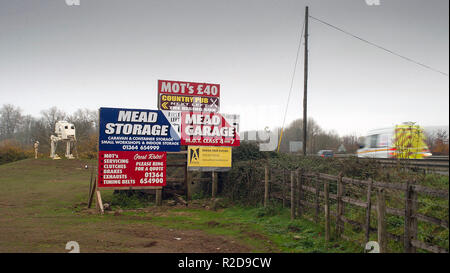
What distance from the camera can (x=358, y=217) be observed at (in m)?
8.38

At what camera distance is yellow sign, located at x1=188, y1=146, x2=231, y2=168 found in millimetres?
16438

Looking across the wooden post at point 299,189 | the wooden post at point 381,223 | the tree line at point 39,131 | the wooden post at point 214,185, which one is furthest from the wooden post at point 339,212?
the tree line at point 39,131

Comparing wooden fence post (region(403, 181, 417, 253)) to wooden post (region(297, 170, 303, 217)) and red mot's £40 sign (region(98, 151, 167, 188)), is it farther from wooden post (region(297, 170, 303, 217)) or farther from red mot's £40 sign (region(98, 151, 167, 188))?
red mot's £40 sign (region(98, 151, 167, 188))

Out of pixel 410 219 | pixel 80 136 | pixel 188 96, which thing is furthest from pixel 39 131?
pixel 410 219

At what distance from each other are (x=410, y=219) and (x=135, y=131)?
1143cm

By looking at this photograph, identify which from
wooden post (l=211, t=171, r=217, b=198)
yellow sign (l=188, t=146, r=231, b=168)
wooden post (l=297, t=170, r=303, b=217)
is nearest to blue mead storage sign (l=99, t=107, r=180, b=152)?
yellow sign (l=188, t=146, r=231, b=168)

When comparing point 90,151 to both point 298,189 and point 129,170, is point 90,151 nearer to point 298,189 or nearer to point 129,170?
point 129,170

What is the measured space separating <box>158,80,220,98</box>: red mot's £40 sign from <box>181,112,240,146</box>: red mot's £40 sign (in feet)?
4.15

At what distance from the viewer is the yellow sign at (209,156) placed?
1644 centimetres

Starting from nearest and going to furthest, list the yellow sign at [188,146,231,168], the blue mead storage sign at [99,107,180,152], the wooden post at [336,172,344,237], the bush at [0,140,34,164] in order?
the wooden post at [336,172,344,237]
the blue mead storage sign at [99,107,180,152]
the yellow sign at [188,146,231,168]
the bush at [0,140,34,164]

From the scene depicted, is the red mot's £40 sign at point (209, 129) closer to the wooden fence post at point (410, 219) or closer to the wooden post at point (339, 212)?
the wooden post at point (339, 212)

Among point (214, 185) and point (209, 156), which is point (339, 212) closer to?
point (209, 156)

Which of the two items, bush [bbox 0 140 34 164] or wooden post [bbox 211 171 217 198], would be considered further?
bush [bbox 0 140 34 164]

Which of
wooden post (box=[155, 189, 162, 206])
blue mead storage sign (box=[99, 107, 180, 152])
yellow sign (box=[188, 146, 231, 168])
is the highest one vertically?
blue mead storage sign (box=[99, 107, 180, 152])
